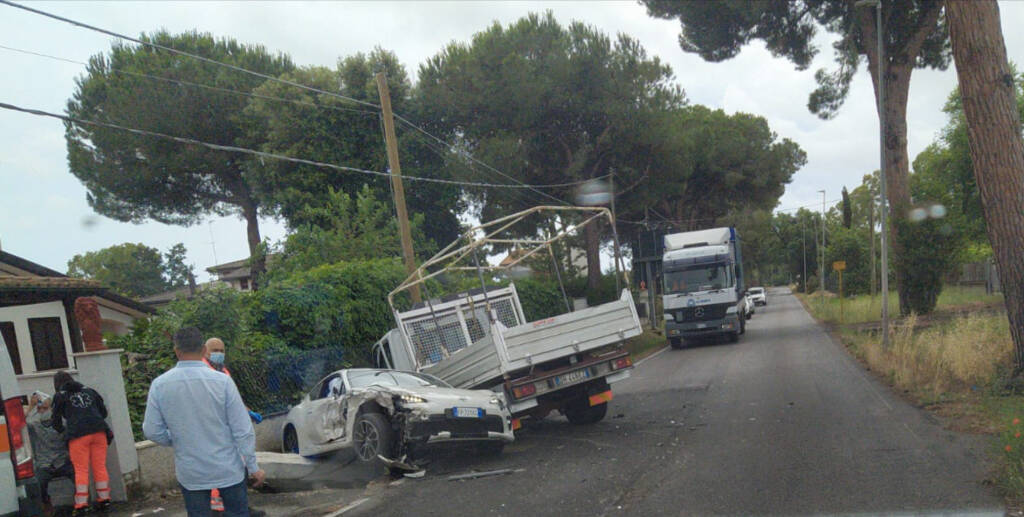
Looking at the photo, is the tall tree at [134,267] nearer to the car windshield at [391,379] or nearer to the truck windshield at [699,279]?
the truck windshield at [699,279]

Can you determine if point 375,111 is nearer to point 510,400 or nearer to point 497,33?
point 497,33

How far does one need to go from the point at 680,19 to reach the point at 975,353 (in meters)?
16.0

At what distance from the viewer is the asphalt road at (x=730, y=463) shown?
6645 millimetres

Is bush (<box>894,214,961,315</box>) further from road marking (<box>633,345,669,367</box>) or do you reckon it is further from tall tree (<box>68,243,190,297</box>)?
tall tree (<box>68,243,190,297</box>)

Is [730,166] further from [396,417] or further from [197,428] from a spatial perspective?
[197,428]

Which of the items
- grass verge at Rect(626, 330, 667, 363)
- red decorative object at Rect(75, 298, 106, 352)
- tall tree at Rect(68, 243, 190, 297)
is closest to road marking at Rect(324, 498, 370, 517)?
red decorative object at Rect(75, 298, 106, 352)

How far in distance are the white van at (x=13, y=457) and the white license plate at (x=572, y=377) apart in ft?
20.9

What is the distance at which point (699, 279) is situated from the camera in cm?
2567

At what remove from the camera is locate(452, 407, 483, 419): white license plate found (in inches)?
366

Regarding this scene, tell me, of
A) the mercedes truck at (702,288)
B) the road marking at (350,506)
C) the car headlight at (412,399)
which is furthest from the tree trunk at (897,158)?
the road marking at (350,506)

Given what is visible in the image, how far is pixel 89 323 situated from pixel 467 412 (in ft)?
14.3

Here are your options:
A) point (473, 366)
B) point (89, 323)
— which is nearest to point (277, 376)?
point (473, 366)

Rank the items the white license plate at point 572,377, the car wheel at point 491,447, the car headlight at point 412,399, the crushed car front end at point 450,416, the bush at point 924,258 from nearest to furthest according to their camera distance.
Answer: the crushed car front end at point 450,416 < the car headlight at point 412,399 < the car wheel at point 491,447 < the white license plate at point 572,377 < the bush at point 924,258

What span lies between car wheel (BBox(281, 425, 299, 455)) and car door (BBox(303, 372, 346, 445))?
1101 mm
